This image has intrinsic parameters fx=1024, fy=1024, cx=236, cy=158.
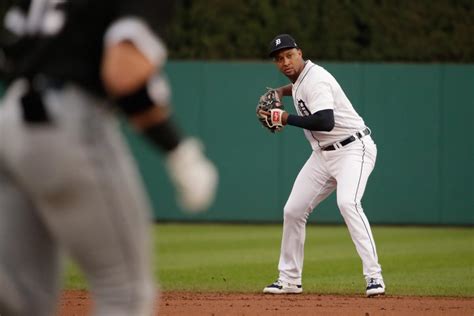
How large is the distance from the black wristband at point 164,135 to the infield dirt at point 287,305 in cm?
388

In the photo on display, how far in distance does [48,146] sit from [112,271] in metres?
0.43

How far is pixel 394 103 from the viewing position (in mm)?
15922

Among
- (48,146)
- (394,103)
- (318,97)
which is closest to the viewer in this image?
(48,146)

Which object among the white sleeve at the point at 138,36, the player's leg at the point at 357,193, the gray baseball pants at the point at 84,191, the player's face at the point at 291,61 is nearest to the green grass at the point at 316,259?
the player's leg at the point at 357,193

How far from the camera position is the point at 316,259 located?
1123 cm

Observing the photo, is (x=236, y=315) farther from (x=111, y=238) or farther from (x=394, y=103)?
(x=394, y=103)

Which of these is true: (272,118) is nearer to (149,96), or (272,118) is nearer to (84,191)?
(149,96)

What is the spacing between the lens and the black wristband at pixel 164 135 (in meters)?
3.05

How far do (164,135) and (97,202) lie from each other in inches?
12.1

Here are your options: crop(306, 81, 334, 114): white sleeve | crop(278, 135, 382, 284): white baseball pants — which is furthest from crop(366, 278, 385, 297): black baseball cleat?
crop(306, 81, 334, 114): white sleeve

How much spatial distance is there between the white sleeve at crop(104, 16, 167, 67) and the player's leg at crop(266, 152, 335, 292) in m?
5.23

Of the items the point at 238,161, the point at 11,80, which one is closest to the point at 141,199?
the point at 11,80

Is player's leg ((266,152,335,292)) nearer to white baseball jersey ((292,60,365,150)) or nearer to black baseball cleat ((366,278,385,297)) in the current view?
white baseball jersey ((292,60,365,150))

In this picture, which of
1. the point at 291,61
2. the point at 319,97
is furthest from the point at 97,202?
the point at 291,61
